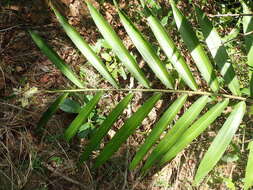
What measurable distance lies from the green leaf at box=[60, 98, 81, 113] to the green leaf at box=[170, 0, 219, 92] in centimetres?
73

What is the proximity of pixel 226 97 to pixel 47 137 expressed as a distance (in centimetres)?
91

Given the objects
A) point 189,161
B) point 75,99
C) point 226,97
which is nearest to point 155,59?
point 226,97

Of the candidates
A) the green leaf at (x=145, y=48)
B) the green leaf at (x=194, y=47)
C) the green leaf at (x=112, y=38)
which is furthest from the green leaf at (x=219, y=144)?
the green leaf at (x=112, y=38)

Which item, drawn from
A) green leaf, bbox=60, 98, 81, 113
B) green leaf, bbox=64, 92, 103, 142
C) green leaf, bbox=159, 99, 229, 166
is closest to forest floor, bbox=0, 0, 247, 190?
green leaf, bbox=60, 98, 81, 113

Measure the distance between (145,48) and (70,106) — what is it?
669 millimetres

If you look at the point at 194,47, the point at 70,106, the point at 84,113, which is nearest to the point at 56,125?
the point at 70,106

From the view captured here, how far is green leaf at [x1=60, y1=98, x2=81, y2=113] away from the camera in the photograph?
1560 mm

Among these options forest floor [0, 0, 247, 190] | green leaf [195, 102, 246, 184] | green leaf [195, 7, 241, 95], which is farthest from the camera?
forest floor [0, 0, 247, 190]

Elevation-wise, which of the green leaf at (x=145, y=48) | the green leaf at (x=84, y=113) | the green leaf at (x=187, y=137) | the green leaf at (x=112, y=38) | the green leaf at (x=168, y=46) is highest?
the green leaf at (x=168, y=46)

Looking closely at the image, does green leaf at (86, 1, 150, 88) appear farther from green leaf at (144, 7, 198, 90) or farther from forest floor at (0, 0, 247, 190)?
forest floor at (0, 0, 247, 190)

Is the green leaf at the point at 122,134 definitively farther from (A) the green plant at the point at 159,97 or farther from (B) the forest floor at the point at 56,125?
(B) the forest floor at the point at 56,125

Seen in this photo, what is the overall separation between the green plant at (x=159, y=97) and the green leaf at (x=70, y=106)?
0.54 m

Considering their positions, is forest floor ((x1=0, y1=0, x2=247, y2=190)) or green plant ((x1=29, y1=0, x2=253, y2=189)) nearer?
green plant ((x1=29, y1=0, x2=253, y2=189))

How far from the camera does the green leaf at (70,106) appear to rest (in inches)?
61.4
